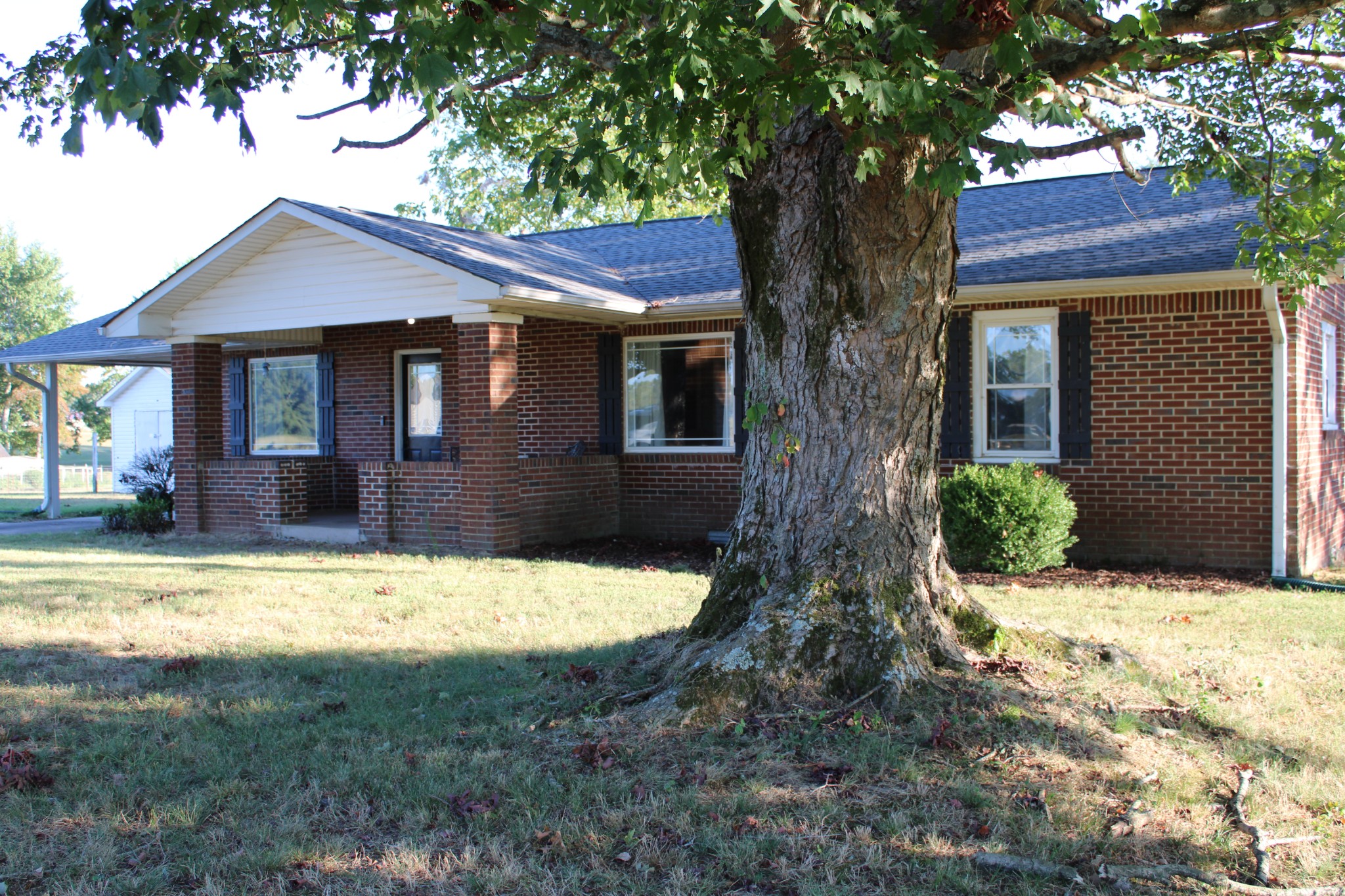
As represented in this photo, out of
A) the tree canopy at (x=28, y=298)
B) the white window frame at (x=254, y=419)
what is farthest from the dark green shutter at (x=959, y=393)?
the tree canopy at (x=28, y=298)

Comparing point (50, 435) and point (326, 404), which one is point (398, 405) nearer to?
point (326, 404)

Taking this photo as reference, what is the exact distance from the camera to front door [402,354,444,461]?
47.0 ft

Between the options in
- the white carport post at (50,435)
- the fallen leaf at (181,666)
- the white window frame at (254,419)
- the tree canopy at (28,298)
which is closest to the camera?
the fallen leaf at (181,666)

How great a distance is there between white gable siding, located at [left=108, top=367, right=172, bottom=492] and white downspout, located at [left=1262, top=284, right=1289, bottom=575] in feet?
88.9

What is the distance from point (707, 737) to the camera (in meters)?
4.54

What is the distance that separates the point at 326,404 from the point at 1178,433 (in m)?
11.3

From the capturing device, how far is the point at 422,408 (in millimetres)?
14484

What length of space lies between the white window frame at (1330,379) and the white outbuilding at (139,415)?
88.6 feet

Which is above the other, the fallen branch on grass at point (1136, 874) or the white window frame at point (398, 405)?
the white window frame at point (398, 405)

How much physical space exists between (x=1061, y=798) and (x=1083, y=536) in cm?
732

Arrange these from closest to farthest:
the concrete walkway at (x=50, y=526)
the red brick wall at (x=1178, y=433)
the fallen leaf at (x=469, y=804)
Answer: the fallen leaf at (x=469, y=804) < the red brick wall at (x=1178, y=433) < the concrete walkway at (x=50, y=526)

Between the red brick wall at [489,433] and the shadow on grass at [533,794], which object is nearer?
the shadow on grass at [533,794]

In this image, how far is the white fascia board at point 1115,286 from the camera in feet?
31.2

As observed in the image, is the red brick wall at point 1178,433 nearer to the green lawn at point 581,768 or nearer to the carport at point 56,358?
the green lawn at point 581,768
